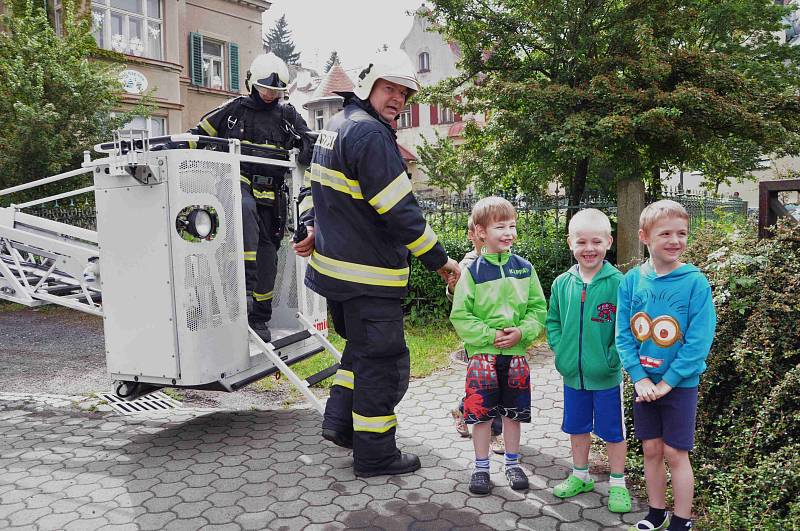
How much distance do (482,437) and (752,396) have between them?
1332mm

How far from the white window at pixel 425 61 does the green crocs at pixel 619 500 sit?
1495 inches

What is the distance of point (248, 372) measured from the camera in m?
4.45

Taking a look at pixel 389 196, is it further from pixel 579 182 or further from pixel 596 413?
pixel 579 182

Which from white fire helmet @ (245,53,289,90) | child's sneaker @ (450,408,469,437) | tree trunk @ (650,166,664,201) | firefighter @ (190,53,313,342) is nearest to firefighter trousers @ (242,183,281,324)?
firefighter @ (190,53,313,342)

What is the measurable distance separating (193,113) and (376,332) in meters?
17.8

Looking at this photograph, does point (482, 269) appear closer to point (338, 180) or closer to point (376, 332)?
point (376, 332)

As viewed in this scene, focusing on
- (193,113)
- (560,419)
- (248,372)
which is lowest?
(560,419)

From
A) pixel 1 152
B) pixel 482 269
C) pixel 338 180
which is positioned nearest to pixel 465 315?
pixel 482 269

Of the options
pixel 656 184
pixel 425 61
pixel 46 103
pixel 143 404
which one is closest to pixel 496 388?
pixel 143 404

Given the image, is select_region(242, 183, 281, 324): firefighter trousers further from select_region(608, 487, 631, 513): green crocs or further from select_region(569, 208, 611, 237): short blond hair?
select_region(608, 487, 631, 513): green crocs

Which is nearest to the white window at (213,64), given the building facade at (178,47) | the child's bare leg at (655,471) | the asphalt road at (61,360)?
the building facade at (178,47)

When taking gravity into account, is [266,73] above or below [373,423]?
above

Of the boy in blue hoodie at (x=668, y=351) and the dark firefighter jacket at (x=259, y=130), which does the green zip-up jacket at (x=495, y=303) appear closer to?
the boy in blue hoodie at (x=668, y=351)

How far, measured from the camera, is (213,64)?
67.0ft
